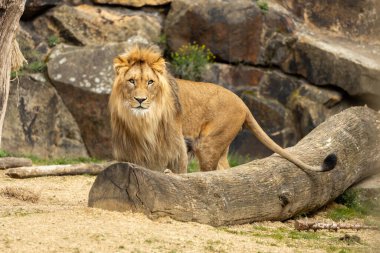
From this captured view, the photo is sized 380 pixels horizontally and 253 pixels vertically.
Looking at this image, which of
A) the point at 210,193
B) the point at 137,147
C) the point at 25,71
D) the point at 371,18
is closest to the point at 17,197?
the point at 137,147

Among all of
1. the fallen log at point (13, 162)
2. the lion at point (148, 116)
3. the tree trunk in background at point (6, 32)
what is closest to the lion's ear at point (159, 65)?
the lion at point (148, 116)

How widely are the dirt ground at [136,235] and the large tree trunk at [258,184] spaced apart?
14cm

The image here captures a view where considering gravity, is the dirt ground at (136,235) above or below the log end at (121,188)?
below

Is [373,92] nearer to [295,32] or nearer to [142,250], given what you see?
[295,32]

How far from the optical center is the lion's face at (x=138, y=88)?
928 centimetres

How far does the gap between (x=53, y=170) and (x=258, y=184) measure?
3.81m

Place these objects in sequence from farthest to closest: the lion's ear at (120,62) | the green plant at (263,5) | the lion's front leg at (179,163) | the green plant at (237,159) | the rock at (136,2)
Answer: the rock at (136,2) → the green plant at (263,5) → the green plant at (237,159) → the lion's front leg at (179,163) → the lion's ear at (120,62)

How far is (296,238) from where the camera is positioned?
27.0 feet

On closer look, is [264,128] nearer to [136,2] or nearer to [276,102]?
[276,102]

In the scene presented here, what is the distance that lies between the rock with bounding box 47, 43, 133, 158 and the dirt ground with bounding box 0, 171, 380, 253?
206 inches

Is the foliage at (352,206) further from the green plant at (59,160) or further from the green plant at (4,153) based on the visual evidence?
the green plant at (4,153)

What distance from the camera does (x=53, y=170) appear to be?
38.5 ft

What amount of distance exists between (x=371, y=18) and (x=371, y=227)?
7136mm

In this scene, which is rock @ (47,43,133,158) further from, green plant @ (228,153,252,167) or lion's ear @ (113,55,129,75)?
lion's ear @ (113,55,129,75)
